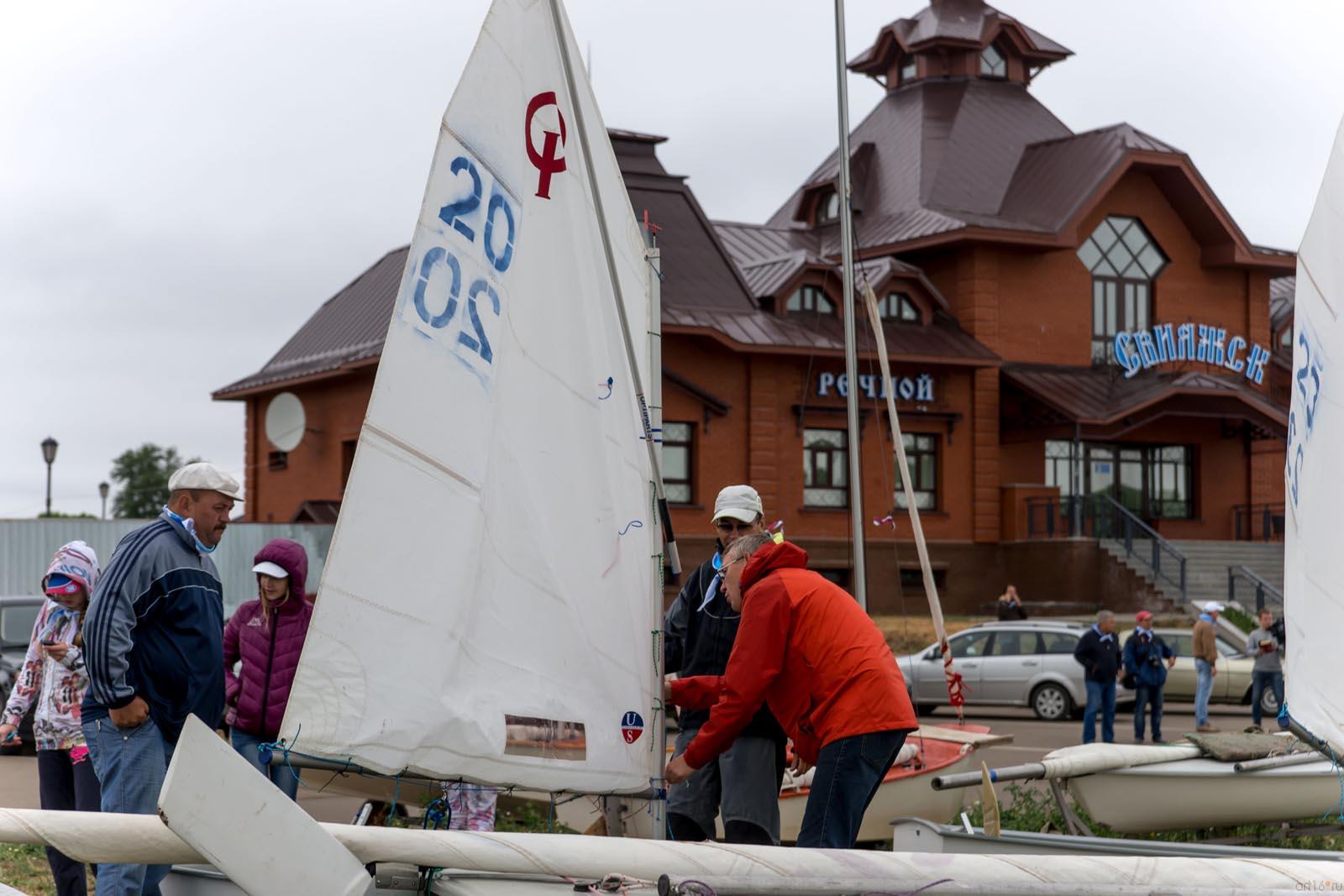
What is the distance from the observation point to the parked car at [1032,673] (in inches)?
981

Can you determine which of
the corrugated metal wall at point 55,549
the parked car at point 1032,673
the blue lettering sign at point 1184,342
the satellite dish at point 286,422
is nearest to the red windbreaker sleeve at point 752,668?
the parked car at point 1032,673

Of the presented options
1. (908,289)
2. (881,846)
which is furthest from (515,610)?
(908,289)

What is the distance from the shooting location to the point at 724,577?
7.04 metres

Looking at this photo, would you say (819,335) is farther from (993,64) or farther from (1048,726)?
(1048,726)

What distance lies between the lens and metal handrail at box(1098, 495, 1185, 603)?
3600 cm

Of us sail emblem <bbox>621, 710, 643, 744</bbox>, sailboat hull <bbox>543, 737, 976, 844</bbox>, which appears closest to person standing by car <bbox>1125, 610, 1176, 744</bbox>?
sailboat hull <bbox>543, 737, 976, 844</bbox>

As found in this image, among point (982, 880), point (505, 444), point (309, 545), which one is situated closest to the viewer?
point (982, 880)

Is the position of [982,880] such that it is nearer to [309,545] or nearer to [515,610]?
[515,610]

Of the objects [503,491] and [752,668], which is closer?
[503,491]

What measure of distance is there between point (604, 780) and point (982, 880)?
55.4 inches

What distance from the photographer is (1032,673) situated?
2516 centimetres

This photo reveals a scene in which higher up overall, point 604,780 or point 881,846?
point 604,780

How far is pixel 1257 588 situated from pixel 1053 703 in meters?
13.4

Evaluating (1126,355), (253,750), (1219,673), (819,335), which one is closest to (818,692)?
(253,750)
